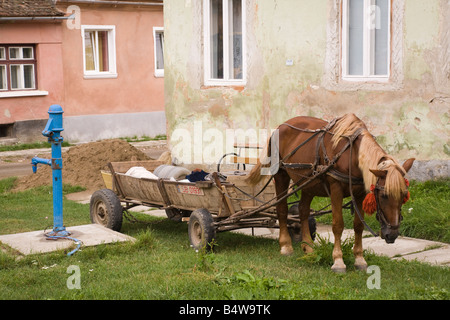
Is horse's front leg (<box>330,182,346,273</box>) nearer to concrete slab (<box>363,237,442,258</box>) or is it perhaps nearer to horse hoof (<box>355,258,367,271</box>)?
horse hoof (<box>355,258,367,271</box>)

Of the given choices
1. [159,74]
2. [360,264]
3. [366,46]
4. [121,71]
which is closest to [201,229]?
[360,264]

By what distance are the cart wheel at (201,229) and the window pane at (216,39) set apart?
6052 mm

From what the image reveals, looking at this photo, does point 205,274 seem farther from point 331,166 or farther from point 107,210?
point 107,210

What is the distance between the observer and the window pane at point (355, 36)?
38.4 feet

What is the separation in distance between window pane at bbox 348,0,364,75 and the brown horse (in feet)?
13.6

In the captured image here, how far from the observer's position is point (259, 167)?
8.15 meters

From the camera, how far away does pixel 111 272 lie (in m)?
7.13

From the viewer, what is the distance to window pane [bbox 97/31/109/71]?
75.7 ft

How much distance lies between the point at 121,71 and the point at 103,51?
888 mm

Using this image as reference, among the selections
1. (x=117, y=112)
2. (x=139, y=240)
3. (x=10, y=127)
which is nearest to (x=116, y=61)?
(x=117, y=112)

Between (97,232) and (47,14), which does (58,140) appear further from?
(47,14)

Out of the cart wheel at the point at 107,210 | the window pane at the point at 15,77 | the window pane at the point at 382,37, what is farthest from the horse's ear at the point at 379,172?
the window pane at the point at 15,77

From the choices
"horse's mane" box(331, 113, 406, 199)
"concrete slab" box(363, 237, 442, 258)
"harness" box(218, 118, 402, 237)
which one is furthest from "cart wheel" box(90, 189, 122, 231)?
"horse's mane" box(331, 113, 406, 199)

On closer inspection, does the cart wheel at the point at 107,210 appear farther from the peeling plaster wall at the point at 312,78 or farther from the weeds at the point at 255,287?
the peeling plaster wall at the point at 312,78
